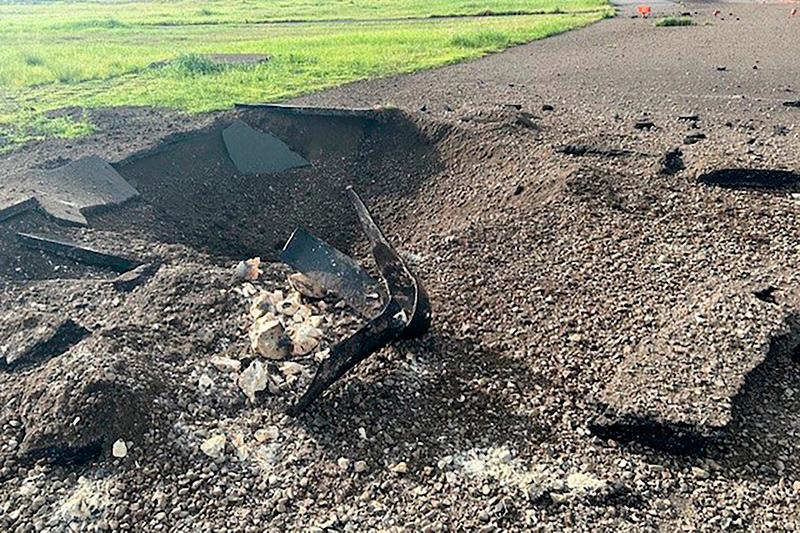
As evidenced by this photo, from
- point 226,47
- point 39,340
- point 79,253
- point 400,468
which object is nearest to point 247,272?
point 39,340

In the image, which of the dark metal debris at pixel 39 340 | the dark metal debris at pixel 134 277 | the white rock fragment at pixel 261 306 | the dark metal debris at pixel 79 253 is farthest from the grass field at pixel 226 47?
the white rock fragment at pixel 261 306

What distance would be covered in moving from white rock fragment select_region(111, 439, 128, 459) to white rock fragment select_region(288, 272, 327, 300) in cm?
203

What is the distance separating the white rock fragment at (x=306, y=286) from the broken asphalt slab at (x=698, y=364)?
245cm

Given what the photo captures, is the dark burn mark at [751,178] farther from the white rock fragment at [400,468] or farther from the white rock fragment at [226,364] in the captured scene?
the white rock fragment at [226,364]

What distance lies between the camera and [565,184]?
258 inches

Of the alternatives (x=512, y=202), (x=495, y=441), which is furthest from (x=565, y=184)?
(x=495, y=441)

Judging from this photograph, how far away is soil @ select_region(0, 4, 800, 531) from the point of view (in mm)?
3572

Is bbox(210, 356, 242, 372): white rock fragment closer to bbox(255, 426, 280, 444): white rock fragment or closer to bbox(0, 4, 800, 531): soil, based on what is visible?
bbox(0, 4, 800, 531): soil

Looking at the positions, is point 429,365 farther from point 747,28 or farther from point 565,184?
point 747,28

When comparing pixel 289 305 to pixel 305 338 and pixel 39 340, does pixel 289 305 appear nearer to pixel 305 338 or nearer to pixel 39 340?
pixel 305 338

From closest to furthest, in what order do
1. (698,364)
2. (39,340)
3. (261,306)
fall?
(698,364) < (39,340) < (261,306)

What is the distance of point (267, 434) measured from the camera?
401 centimetres

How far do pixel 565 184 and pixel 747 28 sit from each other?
16130 mm

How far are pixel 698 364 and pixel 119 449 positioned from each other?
361cm
